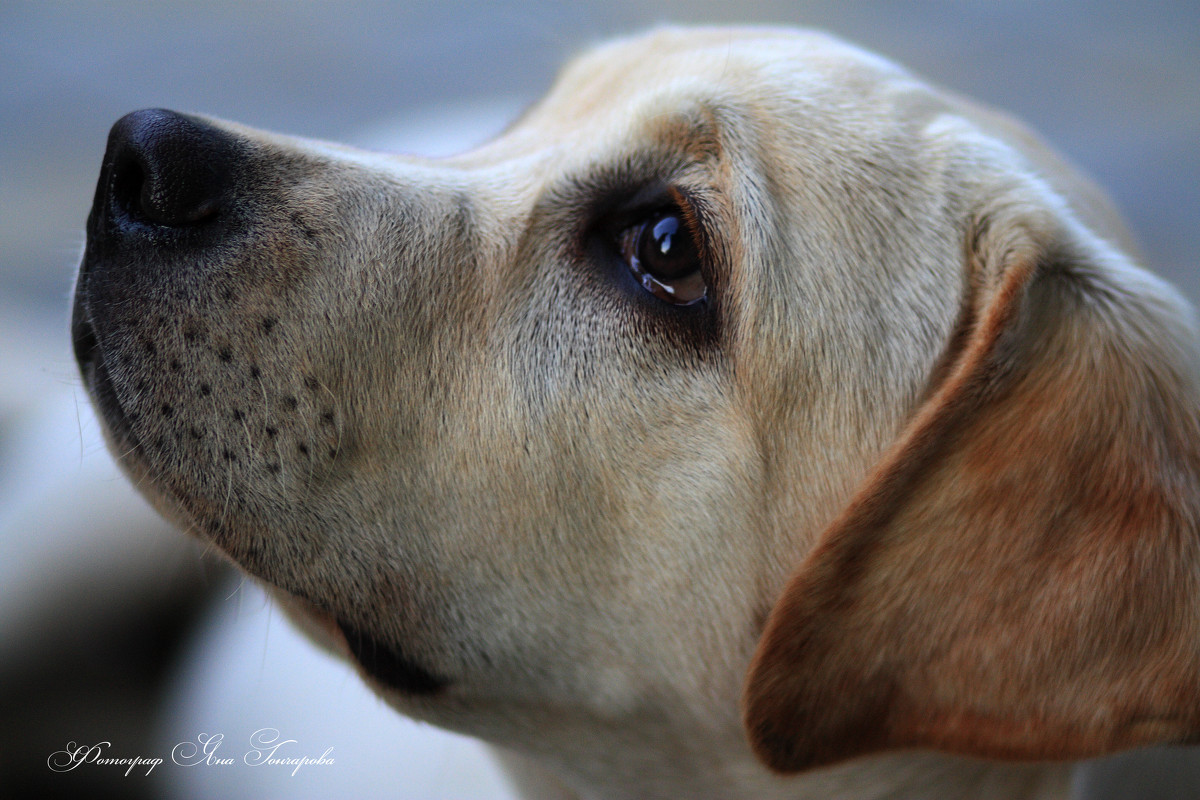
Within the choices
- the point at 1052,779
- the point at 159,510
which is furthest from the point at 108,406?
the point at 1052,779

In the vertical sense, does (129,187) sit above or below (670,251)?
above

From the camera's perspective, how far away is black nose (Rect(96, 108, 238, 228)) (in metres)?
1.47

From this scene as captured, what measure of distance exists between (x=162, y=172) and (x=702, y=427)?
3.26ft

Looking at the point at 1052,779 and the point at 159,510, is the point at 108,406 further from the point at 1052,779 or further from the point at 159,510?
the point at 1052,779

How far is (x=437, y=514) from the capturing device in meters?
1.55

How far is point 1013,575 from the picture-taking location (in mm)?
1380

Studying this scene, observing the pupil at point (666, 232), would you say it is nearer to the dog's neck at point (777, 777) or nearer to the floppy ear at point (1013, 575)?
the floppy ear at point (1013, 575)

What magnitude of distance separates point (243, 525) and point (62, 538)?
1603 millimetres

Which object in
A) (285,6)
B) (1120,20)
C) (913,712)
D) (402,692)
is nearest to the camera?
(913,712)
